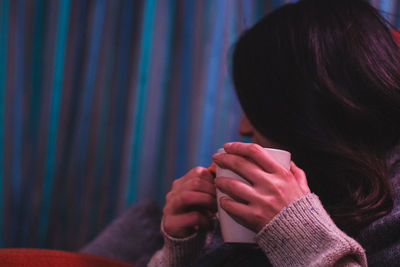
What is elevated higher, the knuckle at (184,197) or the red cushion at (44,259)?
the knuckle at (184,197)

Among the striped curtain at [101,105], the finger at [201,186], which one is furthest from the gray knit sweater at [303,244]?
the striped curtain at [101,105]

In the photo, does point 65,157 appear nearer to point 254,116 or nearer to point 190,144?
point 190,144

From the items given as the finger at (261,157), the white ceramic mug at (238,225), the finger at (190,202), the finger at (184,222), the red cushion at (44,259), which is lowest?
the red cushion at (44,259)

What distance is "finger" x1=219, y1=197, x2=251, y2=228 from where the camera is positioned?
0.59 metres

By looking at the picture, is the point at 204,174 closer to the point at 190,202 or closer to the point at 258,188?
the point at 190,202

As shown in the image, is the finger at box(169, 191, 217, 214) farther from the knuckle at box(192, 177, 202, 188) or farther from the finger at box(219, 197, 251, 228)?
the finger at box(219, 197, 251, 228)

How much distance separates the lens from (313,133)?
758 mm

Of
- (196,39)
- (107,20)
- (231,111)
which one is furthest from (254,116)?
(107,20)

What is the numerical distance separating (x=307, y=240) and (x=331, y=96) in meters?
0.30

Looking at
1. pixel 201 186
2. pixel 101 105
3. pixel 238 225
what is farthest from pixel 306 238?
pixel 101 105

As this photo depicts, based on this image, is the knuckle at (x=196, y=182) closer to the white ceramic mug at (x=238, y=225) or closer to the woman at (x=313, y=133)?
the woman at (x=313, y=133)

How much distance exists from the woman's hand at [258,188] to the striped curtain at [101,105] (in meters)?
0.65

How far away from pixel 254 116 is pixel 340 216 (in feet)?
0.85

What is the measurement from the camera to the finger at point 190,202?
0.75 metres
